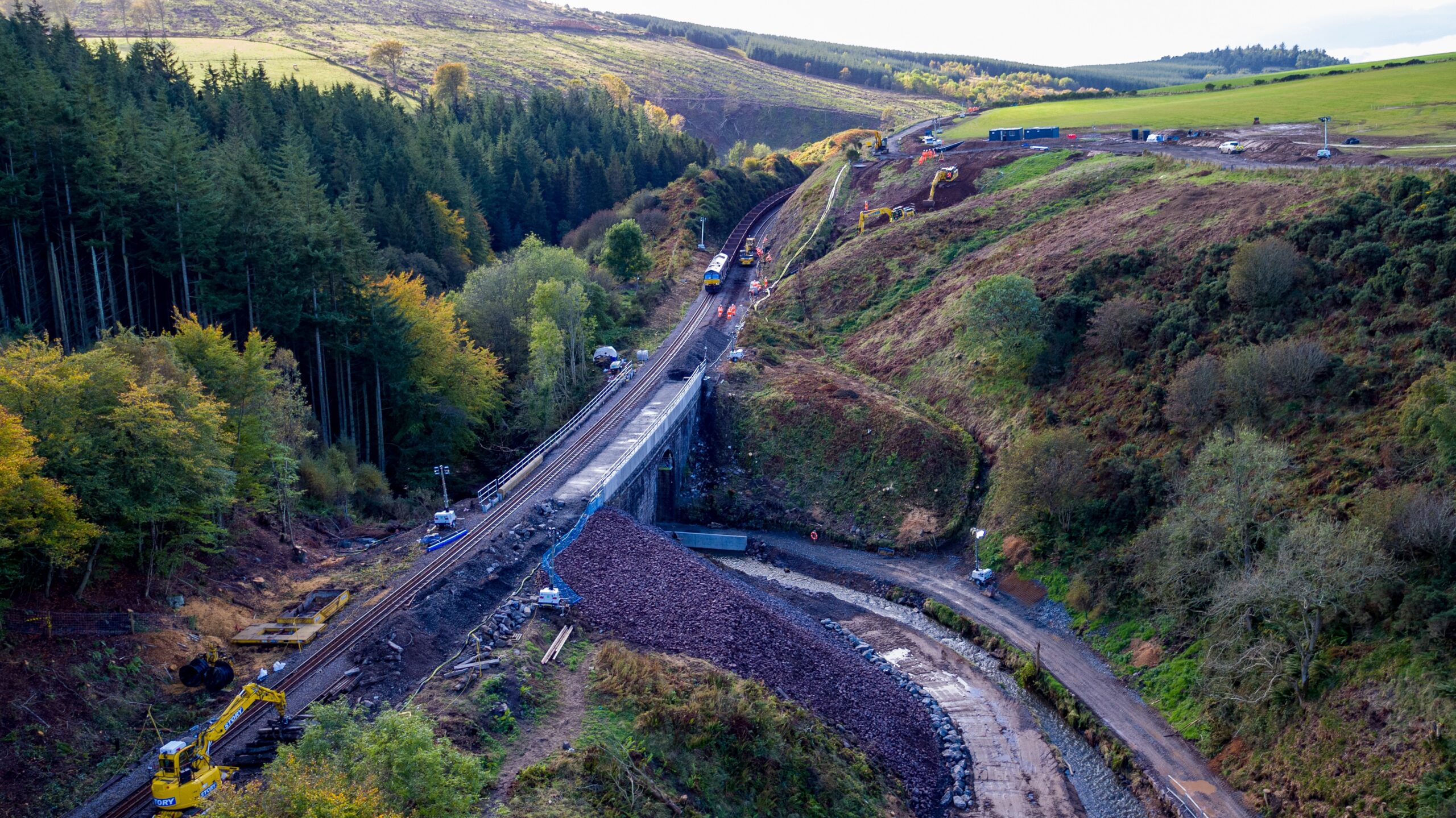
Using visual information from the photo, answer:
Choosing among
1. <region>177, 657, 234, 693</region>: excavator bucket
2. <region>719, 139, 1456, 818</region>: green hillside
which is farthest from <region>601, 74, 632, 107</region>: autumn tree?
<region>177, 657, 234, 693</region>: excavator bucket

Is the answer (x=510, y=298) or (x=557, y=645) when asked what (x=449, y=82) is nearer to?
(x=510, y=298)

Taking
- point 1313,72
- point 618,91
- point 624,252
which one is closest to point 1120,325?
point 624,252

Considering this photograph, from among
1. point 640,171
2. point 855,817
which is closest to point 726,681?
point 855,817

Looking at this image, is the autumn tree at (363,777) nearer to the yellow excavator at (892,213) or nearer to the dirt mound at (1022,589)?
the dirt mound at (1022,589)

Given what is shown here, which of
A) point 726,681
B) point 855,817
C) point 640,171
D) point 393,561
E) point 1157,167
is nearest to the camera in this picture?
point 855,817

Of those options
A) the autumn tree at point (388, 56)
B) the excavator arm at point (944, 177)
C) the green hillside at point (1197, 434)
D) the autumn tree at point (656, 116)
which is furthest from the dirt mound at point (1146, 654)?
the autumn tree at point (388, 56)

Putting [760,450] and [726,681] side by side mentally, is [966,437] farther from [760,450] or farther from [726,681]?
[726,681]
